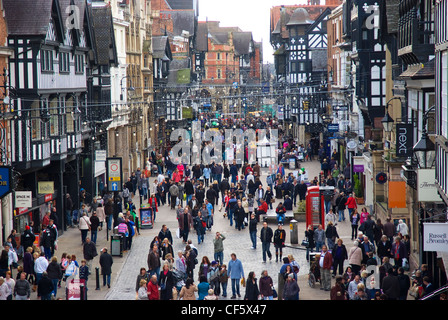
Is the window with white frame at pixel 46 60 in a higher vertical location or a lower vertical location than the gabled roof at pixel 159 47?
lower

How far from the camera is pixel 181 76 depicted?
224 ft

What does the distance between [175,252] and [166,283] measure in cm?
796

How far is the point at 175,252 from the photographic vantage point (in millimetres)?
28094

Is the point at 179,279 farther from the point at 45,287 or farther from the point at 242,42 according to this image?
the point at 242,42

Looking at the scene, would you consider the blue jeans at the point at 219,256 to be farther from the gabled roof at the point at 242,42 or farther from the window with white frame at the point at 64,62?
the gabled roof at the point at 242,42

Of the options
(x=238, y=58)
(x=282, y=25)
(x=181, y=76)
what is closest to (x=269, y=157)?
(x=181, y=76)

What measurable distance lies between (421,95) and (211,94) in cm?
10114

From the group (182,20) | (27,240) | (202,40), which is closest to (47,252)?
(27,240)

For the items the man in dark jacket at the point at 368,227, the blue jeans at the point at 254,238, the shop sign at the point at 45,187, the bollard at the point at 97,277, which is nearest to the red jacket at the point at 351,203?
the man in dark jacket at the point at 368,227

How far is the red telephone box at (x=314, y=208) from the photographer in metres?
30.2

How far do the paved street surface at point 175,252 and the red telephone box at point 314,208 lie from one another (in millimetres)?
841

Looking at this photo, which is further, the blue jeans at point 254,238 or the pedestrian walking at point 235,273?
the blue jeans at point 254,238

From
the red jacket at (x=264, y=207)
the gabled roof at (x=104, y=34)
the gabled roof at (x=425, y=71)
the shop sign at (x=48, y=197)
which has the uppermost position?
the gabled roof at (x=104, y=34)

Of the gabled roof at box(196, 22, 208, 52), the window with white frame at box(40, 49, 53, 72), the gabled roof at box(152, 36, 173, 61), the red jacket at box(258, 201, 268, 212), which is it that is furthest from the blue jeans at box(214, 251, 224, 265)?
the gabled roof at box(196, 22, 208, 52)
